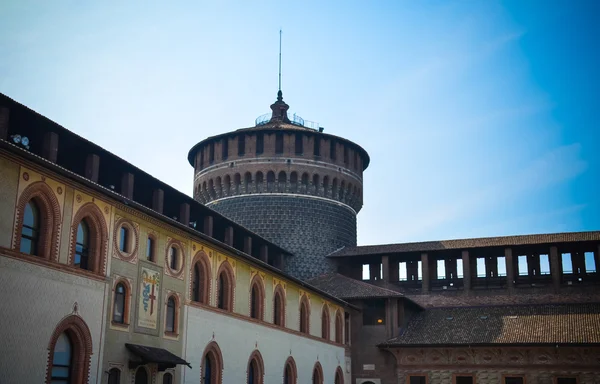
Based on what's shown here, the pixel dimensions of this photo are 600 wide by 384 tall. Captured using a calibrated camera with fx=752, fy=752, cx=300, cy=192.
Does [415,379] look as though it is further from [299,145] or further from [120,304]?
[120,304]

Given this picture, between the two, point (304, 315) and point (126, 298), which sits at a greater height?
point (304, 315)

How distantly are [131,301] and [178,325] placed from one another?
3.01 meters

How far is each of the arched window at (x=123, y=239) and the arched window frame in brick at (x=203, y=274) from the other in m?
4.24

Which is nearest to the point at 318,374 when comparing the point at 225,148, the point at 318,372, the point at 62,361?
the point at 318,372

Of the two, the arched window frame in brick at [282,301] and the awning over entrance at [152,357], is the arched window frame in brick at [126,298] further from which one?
the arched window frame in brick at [282,301]

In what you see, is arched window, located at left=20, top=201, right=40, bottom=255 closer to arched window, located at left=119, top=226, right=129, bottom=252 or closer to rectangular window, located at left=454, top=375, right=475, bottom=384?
arched window, located at left=119, top=226, right=129, bottom=252

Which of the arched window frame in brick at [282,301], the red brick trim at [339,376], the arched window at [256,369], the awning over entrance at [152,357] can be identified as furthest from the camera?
the red brick trim at [339,376]

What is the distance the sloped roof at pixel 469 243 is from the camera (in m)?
43.4

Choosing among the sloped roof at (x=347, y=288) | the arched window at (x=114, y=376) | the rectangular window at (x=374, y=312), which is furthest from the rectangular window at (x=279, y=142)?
the arched window at (x=114, y=376)

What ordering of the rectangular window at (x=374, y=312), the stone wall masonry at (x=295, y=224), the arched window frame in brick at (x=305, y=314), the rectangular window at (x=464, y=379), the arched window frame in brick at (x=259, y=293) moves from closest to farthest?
the arched window frame in brick at (x=259, y=293), the arched window frame in brick at (x=305, y=314), the rectangular window at (x=464, y=379), the rectangular window at (x=374, y=312), the stone wall masonry at (x=295, y=224)

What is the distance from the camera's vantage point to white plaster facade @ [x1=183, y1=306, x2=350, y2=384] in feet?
86.3

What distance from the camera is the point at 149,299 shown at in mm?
23734

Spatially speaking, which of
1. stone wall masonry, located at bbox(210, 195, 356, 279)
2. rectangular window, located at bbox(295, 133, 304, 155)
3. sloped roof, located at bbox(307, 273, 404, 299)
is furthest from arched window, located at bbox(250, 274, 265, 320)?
rectangular window, located at bbox(295, 133, 304, 155)

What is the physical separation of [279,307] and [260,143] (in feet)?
52.9
